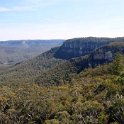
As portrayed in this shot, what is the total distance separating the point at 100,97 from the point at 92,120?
451 inches

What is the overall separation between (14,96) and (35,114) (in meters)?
14.8

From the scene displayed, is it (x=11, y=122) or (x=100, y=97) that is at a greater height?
(x=100, y=97)

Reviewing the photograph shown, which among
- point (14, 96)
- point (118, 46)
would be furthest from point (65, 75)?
point (14, 96)

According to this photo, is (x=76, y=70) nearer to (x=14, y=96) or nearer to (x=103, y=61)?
(x=103, y=61)

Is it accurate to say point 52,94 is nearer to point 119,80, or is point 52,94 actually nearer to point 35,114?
point 35,114

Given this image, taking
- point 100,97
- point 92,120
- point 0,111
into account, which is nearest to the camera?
point 92,120

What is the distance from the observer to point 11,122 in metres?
67.8

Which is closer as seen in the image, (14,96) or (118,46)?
(14,96)

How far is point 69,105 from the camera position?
213ft

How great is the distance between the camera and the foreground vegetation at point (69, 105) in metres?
54.7

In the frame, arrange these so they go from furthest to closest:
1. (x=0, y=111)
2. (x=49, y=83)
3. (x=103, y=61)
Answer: (x=103, y=61) → (x=49, y=83) → (x=0, y=111)

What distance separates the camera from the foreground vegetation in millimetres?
54737

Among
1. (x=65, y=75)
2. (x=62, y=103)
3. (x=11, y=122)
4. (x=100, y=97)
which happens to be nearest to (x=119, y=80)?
(x=100, y=97)

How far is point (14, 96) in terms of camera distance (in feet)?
269
